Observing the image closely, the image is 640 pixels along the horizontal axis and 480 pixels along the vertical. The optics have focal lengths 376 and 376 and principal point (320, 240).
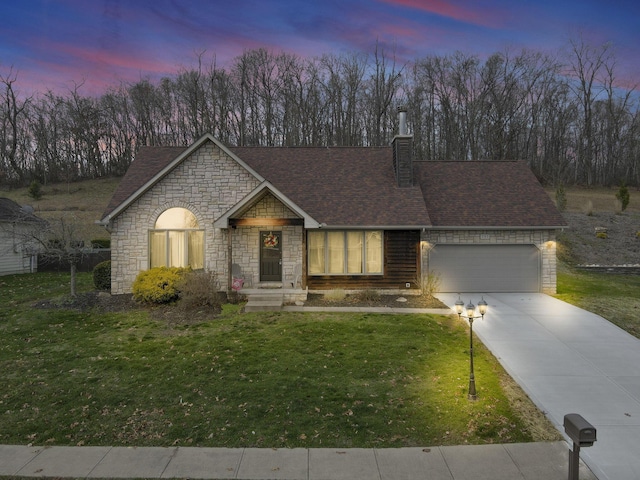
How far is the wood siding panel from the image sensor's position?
15.1m

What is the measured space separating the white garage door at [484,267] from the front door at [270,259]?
6.30 m

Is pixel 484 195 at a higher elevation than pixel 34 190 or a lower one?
lower

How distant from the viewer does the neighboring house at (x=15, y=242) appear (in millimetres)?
20234

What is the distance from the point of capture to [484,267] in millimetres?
15820

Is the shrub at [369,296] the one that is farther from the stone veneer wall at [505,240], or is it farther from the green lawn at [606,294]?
the green lawn at [606,294]

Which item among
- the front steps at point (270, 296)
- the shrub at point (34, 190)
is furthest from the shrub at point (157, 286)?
the shrub at point (34, 190)

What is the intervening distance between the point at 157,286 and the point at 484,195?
14070 millimetres

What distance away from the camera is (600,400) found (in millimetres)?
6660

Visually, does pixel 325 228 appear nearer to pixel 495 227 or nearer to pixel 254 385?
pixel 495 227

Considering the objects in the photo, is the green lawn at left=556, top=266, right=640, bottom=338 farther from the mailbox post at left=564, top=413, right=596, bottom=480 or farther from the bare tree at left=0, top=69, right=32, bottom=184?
the bare tree at left=0, top=69, right=32, bottom=184

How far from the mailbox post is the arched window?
42.4ft

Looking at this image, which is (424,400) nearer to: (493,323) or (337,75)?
(493,323)

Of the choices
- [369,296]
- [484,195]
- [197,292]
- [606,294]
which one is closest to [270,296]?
[197,292]

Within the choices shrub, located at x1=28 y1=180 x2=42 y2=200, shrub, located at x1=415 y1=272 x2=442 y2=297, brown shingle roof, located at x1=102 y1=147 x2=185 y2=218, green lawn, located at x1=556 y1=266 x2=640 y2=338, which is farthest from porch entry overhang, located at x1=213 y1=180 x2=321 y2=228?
shrub, located at x1=28 y1=180 x2=42 y2=200
